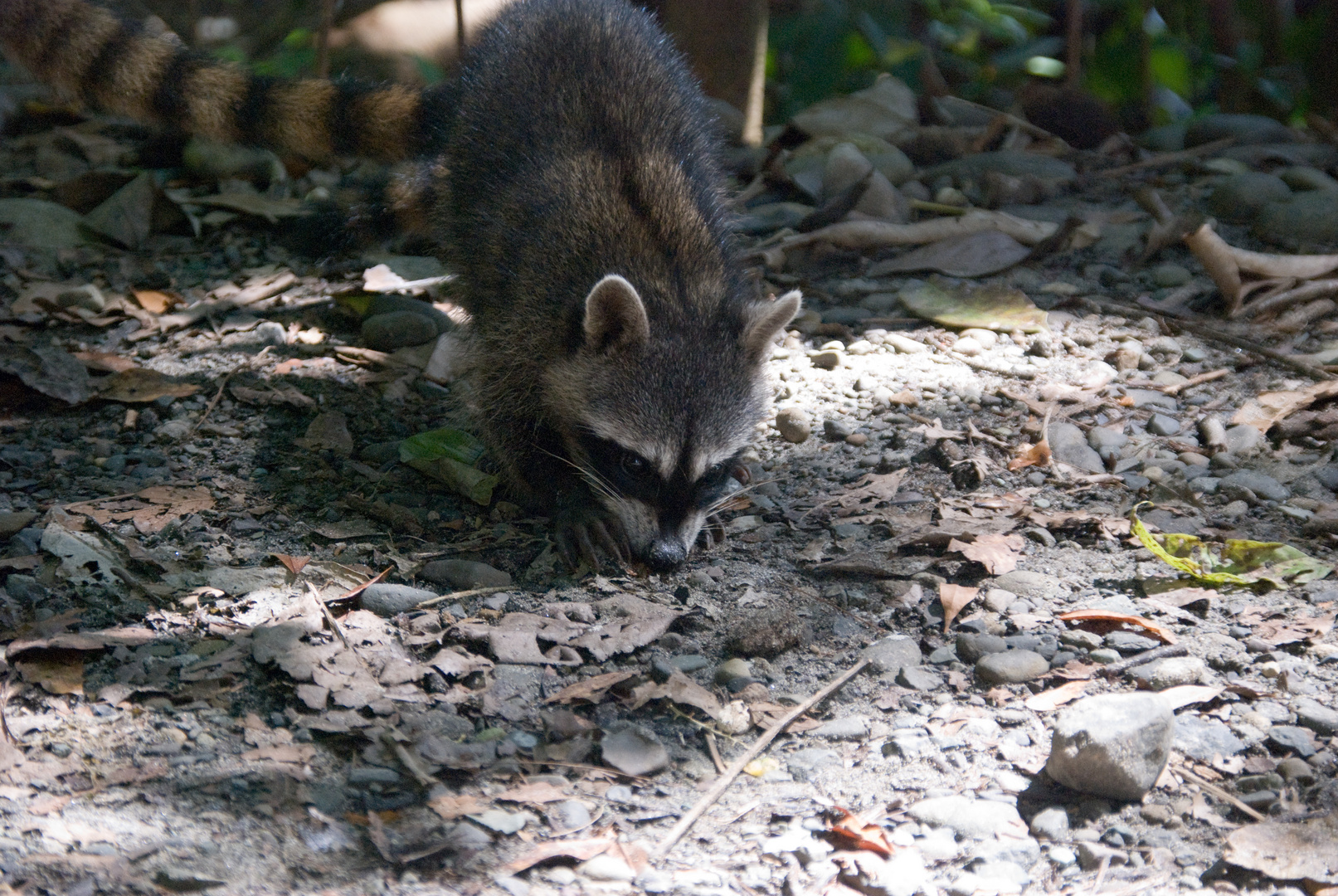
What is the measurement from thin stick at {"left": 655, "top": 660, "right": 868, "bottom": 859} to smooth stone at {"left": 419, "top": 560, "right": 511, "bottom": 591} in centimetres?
106

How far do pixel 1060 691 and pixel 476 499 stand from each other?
6.92ft

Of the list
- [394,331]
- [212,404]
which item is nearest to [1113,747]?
[212,404]

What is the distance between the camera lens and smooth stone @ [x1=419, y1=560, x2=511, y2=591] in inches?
137

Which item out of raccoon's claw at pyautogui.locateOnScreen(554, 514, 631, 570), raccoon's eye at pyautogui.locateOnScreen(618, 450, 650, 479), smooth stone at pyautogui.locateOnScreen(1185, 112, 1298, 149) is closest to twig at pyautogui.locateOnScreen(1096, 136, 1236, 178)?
smooth stone at pyautogui.locateOnScreen(1185, 112, 1298, 149)

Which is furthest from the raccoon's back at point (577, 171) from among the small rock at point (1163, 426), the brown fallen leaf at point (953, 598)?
the small rock at point (1163, 426)

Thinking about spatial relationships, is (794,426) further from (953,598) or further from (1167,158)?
(1167,158)

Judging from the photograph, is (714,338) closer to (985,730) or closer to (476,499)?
(476,499)

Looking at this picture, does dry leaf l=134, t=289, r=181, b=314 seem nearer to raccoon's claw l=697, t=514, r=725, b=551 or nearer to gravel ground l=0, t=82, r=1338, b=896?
gravel ground l=0, t=82, r=1338, b=896

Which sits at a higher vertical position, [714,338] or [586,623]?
[714,338]

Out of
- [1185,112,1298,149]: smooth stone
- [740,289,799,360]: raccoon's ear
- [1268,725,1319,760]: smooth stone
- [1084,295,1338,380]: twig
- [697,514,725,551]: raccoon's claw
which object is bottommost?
[697,514,725,551]: raccoon's claw

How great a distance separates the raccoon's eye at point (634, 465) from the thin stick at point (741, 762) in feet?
3.41

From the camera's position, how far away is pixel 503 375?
420 cm

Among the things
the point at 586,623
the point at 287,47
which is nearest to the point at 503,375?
the point at 586,623

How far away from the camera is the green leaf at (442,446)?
165 inches
